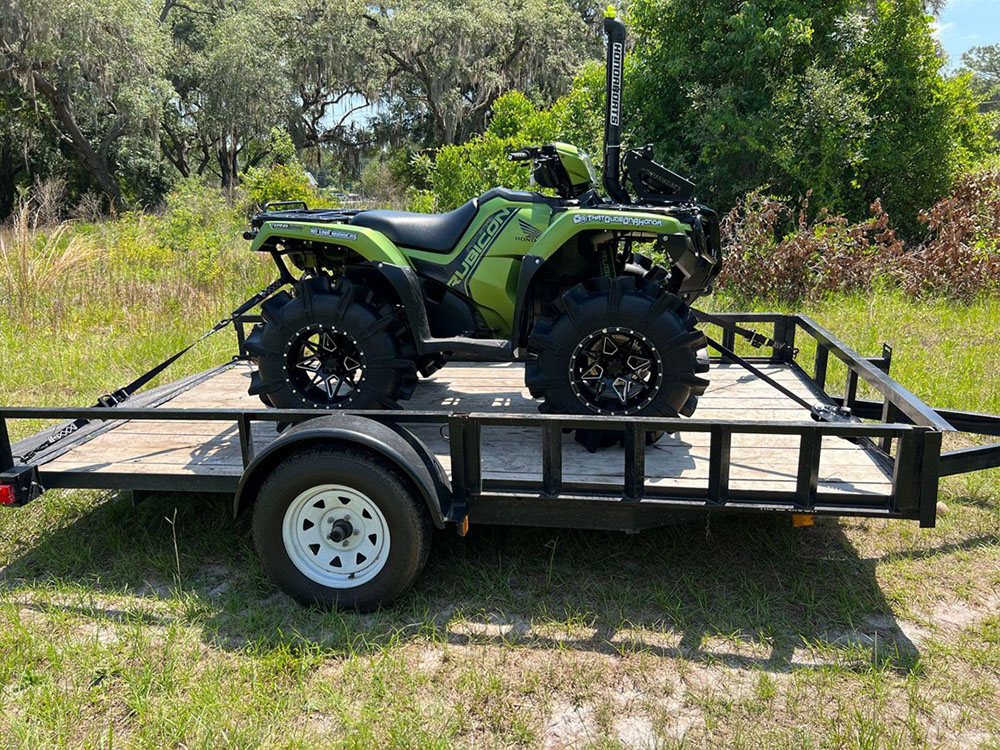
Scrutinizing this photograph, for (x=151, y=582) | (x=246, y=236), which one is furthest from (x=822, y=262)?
(x=151, y=582)

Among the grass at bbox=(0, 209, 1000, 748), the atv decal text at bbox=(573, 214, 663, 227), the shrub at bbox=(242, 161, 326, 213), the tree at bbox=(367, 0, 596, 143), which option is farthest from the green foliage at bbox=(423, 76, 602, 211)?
the tree at bbox=(367, 0, 596, 143)

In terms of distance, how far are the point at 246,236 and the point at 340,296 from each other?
28.5 inches

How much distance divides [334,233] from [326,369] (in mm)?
726

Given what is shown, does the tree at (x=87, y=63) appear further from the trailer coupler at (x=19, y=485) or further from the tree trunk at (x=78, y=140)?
the trailer coupler at (x=19, y=485)

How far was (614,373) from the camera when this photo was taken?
12.4 ft

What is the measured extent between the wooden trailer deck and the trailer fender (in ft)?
0.81

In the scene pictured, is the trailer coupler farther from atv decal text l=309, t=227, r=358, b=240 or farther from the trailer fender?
atv decal text l=309, t=227, r=358, b=240

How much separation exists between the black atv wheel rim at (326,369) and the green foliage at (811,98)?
28.7 feet

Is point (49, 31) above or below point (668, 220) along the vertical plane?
above

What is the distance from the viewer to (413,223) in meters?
4.27

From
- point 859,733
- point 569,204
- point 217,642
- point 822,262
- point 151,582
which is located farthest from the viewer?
point 822,262

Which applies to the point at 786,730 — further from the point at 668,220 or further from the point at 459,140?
the point at 459,140

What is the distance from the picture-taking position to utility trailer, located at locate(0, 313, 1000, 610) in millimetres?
3016

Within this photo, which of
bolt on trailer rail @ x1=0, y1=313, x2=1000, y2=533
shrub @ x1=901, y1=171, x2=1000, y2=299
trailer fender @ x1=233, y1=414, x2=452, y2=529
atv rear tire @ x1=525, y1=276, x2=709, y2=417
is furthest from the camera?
shrub @ x1=901, y1=171, x2=1000, y2=299
